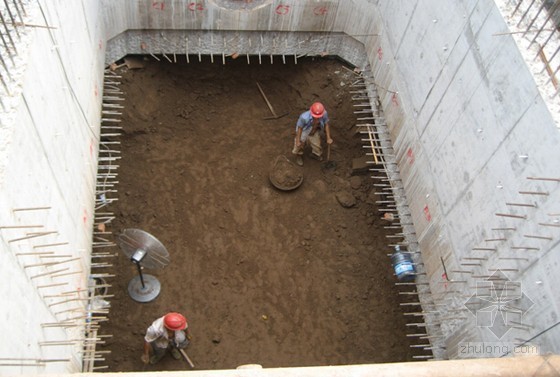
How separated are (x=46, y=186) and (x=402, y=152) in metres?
6.68

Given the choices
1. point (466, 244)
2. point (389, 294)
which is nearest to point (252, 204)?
point (389, 294)

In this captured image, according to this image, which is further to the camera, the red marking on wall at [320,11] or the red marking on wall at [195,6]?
the red marking on wall at [320,11]

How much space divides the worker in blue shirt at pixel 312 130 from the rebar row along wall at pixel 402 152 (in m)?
1.38

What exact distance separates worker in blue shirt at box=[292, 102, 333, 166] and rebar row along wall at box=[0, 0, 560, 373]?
138cm

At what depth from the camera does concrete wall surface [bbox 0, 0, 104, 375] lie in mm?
6148

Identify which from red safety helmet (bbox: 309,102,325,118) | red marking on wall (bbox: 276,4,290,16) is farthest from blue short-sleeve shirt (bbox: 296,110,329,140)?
red marking on wall (bbox: 276,4,290,16)

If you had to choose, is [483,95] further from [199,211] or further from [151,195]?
[151,195]

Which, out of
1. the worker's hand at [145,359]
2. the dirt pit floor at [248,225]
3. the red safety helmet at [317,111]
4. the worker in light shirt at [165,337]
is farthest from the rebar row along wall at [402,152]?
the red safety helmet at [317,111]

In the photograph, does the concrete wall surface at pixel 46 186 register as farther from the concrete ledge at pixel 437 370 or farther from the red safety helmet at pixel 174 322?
the concrete ledge at pixel 437 370

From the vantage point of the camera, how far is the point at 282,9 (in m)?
12.8

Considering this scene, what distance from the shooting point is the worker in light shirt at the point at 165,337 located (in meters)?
9.00

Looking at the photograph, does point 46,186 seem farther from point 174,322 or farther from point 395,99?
point 395,99

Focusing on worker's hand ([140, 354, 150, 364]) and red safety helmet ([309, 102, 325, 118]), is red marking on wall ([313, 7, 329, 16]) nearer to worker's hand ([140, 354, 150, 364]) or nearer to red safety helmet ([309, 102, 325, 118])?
red safety helmet ([309, 102, 325, 118])

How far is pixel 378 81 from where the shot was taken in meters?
12.7
